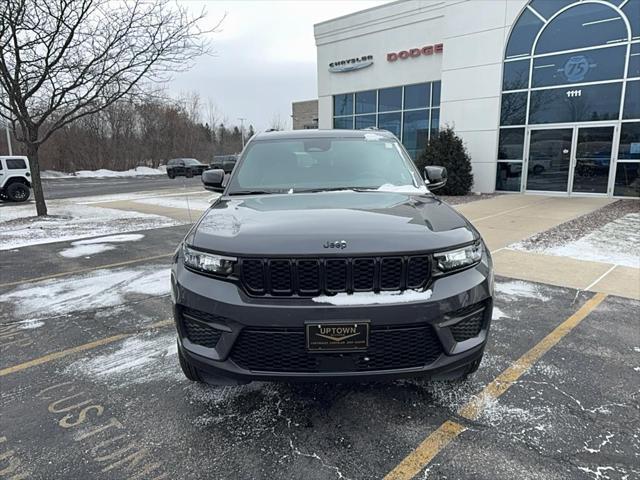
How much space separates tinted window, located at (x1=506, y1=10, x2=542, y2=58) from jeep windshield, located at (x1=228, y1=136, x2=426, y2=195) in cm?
1378

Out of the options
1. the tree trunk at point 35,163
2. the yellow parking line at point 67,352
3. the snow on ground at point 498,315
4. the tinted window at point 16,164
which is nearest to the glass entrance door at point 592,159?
the snow on ground at point 498,315

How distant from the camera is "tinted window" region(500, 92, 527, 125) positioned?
50.4ft

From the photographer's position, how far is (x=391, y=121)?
788 inches

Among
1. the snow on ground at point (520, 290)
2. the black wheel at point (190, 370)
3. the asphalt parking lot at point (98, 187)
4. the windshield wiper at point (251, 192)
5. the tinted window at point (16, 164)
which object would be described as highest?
the tinted window at point (16, 164)

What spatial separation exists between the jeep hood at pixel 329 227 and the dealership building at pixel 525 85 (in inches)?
557

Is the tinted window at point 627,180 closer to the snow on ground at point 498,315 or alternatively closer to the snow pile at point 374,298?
the snow on ground at point 498,315

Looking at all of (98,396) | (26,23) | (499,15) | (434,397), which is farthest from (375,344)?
(499,15)

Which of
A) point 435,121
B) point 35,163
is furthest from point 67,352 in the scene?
point 435,121

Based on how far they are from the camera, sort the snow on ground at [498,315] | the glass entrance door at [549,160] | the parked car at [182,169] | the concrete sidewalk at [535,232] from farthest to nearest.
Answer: the parked car at [182,169] < the glass entrance door at [549,160] < the concrete sidewalk at [535,232] < the snow on ground at [498,315]

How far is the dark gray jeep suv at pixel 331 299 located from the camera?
7.38 ft

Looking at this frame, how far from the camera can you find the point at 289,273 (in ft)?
7.57

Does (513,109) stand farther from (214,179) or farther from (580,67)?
(214,179)

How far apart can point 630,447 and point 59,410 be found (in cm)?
348

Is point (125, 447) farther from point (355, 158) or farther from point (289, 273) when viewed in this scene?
point (355, 158)
